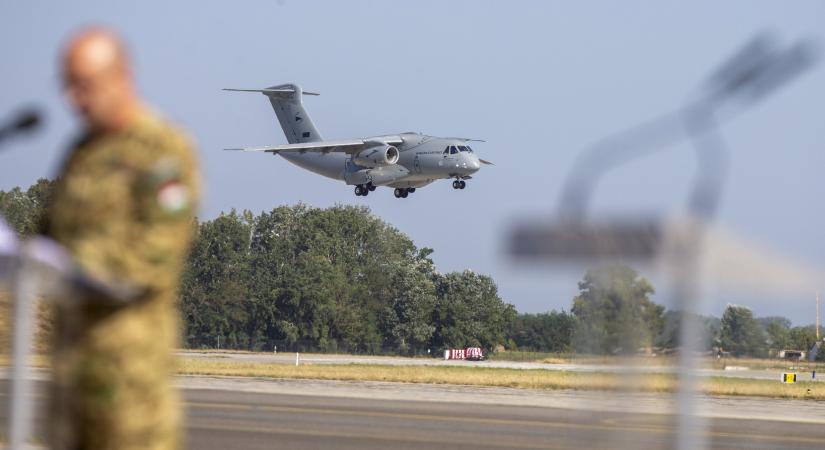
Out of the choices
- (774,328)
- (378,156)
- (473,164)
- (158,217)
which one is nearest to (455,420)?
(774,328)

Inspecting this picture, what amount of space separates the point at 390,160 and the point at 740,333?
164 ft

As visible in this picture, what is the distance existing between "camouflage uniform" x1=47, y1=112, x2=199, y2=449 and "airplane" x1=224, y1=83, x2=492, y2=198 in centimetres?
4823

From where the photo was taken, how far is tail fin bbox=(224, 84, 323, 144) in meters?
71.8

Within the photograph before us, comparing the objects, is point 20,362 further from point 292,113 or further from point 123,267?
point 292,113

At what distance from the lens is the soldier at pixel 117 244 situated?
111 inches

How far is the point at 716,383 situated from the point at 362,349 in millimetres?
83630

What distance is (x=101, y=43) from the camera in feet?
9.32

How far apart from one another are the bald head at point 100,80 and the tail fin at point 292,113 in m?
68.8

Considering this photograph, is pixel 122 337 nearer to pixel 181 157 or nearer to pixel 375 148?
pixel 181 157

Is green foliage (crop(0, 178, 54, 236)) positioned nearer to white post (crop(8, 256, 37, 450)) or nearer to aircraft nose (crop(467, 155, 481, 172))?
aircraft nose (crop(467, 155, 481, 172))

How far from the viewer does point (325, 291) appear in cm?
9056

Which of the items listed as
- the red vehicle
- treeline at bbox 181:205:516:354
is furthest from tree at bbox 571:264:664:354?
treeline at bbox 181:205:516:354

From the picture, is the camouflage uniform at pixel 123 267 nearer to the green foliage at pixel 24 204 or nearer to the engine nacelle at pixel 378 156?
the engine nacelle at pixel 378 156

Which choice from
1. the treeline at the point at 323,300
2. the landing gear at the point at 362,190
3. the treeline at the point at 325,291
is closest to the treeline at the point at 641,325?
the landing gear at the point at 362,190
